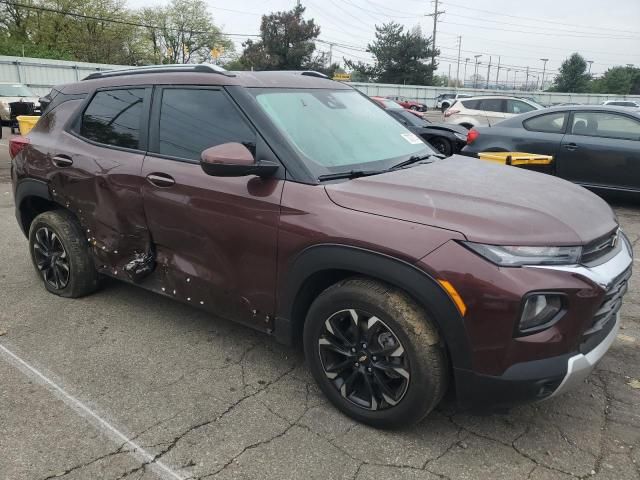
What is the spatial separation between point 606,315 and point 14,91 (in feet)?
72.2

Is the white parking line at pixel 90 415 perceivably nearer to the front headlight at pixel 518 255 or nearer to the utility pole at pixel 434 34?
the front headlight at pixel 518 255

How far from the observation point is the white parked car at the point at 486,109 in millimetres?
14375

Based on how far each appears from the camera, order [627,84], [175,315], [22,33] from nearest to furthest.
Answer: [175,315], [22,33], [627,84]

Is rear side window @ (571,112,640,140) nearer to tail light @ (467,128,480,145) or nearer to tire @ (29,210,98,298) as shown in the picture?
tail light @ (467,128,480,145)

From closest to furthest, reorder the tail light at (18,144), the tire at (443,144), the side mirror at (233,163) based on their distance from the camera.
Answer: the side mirror at (233,163), the tail light at (18,144), the tire at (443,144)

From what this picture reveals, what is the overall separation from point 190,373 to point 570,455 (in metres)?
2.11

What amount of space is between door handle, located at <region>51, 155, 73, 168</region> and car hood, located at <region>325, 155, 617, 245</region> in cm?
223

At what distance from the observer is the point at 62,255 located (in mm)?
4133

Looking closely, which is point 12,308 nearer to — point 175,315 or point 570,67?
point 175,315

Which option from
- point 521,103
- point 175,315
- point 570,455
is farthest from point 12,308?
point 521,103

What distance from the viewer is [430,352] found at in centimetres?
238

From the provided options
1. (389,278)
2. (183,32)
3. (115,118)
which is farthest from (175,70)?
(183,32)

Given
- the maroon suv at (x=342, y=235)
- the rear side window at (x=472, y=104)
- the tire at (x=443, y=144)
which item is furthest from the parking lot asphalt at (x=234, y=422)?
the rear side window at (x=472, y=104)

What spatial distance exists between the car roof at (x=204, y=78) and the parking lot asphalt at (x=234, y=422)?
1703mm
